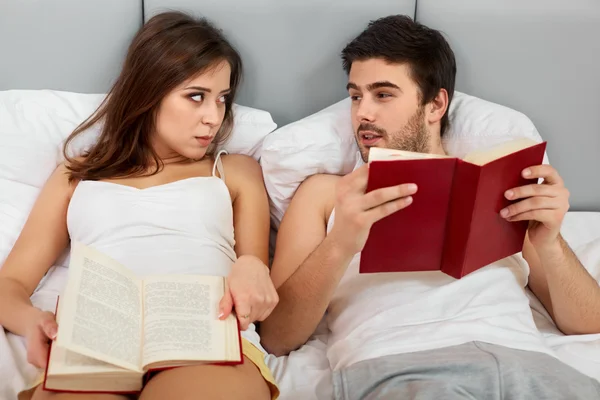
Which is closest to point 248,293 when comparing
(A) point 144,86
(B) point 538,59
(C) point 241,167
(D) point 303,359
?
A: (D) point 303,359

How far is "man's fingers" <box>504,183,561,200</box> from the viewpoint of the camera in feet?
3.60

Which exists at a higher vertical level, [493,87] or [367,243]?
[493,87]

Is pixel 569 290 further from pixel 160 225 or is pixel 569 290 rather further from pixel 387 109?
pixel 160 225

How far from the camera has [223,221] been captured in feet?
4.48

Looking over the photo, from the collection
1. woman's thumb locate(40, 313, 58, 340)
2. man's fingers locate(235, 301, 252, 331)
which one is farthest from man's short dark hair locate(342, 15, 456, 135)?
woman's thumb locate(40, 313, 58, 340)

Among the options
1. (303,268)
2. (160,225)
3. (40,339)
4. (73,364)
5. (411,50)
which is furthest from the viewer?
(411,50)

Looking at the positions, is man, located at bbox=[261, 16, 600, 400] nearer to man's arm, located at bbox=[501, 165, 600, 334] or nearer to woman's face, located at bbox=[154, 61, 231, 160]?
man's arm, located at bbox=[501, 165, 600, 334]

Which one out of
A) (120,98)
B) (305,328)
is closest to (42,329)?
(305,328)

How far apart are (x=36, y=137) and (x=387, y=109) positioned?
0.83 metres

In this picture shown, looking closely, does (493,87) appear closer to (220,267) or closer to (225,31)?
(225,31)

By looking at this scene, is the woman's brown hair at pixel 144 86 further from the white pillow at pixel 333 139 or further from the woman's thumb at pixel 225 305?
the woman's thumb at pixel 225 305

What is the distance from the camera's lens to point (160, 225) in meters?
1.32

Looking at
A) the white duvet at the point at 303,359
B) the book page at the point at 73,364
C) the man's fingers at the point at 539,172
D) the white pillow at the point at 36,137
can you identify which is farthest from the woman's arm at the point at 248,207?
the man's fingers at the point at 539,172

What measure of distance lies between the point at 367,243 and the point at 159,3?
0.88 meters
